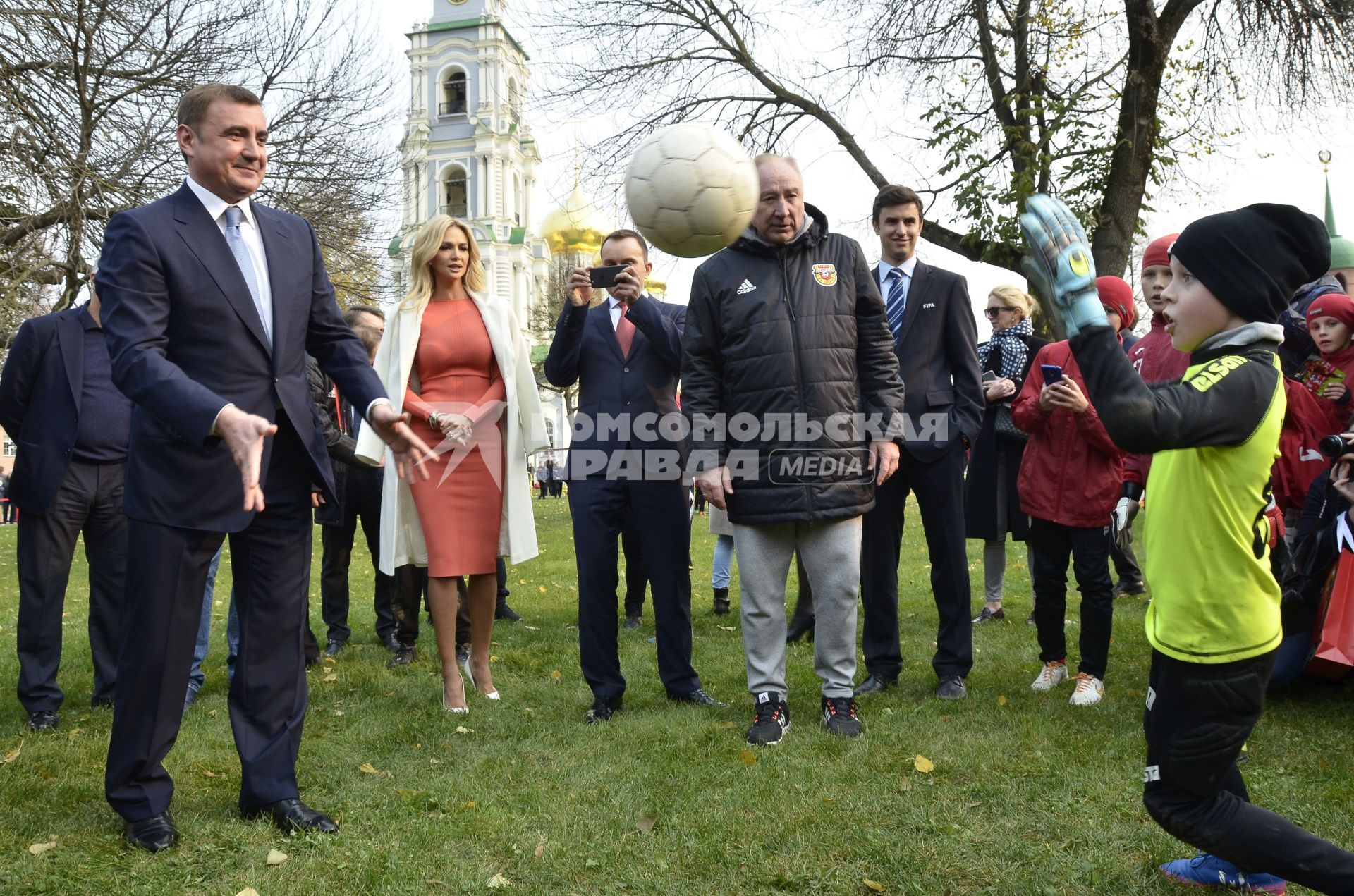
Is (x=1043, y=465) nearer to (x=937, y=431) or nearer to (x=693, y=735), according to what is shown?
(x=937, y=431)

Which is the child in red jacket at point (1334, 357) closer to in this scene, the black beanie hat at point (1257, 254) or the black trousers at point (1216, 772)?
the black beanie hat at point (1257, 254)

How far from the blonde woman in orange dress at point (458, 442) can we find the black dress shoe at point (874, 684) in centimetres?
178

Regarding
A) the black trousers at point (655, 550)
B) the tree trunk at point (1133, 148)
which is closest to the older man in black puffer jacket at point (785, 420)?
the black trousers at point (655, 550)

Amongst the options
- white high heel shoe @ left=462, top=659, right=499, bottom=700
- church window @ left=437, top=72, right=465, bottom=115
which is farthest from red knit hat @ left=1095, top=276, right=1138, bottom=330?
church window @ left=437, top=72, right=465, bottom=115

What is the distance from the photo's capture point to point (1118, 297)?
16.3ft

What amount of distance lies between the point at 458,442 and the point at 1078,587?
9.85ft

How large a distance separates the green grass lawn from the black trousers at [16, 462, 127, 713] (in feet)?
0.78

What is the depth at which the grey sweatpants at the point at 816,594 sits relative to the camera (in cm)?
437

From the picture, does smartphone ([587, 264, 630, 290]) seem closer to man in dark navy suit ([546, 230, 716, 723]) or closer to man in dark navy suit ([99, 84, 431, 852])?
man in dark navy suit ([546, 230, 716, 723])

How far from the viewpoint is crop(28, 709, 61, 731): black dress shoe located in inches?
186

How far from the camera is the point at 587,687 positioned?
5.39 metres

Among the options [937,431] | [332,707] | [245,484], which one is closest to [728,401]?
[937,431]

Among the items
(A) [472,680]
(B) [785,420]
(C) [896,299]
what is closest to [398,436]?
(B) [785,420]

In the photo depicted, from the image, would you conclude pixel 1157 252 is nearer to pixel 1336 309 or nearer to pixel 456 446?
pixel 1336 309
